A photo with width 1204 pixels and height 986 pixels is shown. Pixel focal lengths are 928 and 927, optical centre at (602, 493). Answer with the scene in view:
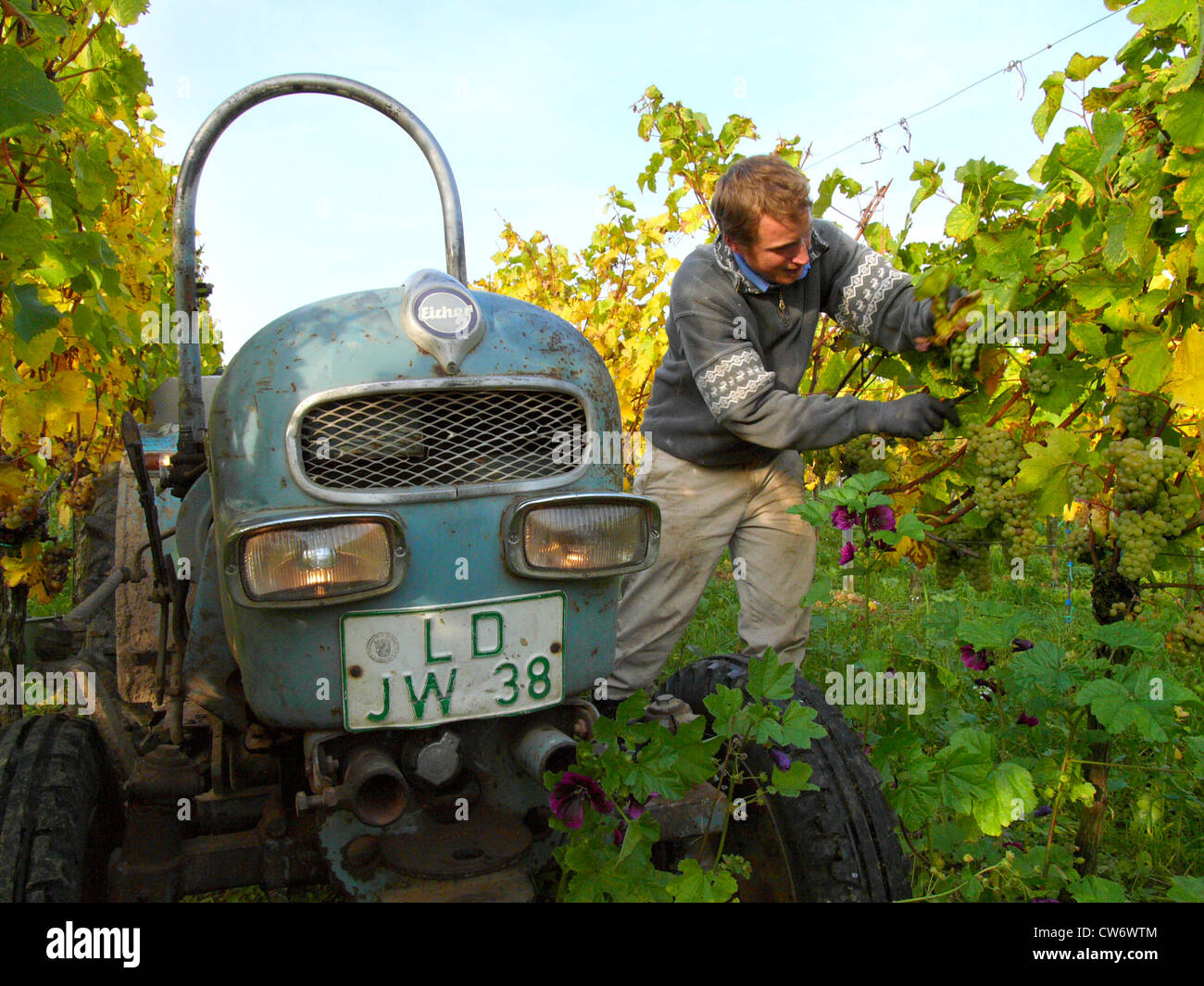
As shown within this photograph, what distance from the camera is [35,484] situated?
320cm

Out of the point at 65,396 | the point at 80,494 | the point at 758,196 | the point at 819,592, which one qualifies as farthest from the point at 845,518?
the point at 80,494

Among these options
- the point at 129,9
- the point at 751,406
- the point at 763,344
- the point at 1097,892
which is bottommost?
the point at 1097,892

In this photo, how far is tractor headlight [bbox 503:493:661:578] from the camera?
1648 mm

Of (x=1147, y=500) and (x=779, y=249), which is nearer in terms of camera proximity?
(x=1147, y=500)

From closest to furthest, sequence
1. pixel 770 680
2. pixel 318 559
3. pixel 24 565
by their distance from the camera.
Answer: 1. pixel 318 559
2. pixel 770 680
3. pixel 24 565

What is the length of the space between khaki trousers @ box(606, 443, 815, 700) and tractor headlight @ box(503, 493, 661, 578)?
92 cm

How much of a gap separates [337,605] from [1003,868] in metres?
1.55

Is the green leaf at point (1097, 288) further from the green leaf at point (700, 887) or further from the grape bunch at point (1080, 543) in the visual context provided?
the green leaf at point (700, 887)

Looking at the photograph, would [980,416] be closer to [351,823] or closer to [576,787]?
[576,787]

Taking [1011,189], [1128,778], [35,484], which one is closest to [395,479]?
[1011,189]

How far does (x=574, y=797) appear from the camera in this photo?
5.63ft

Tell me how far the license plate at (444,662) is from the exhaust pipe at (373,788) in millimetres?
63

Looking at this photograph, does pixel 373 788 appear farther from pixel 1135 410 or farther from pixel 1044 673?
pixel 1135 410

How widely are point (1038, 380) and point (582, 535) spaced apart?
1116mm
